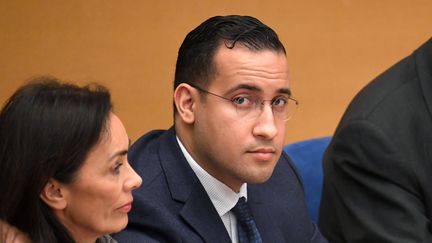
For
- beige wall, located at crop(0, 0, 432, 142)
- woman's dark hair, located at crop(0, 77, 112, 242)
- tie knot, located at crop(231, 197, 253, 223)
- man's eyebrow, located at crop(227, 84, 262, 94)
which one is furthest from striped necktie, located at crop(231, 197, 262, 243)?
beige wall, located at crop(0, 0, 432, 142)

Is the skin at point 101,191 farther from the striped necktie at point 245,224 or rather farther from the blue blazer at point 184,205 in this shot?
the striped necktie at point 245,224

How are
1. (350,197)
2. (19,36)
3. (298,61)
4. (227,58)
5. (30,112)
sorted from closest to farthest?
(30,112), (227,58), (350,197), (19,36), (298,61)

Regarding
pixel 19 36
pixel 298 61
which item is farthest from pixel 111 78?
pixel 298 61

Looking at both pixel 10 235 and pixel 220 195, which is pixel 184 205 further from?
pixel 10 235

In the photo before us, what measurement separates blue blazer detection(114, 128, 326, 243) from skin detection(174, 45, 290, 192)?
97 mm

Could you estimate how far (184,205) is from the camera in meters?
2.07

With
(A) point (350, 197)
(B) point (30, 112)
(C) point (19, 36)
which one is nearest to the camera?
(B) point (30, 112)

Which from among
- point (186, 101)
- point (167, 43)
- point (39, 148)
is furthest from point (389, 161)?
point (167, 43)

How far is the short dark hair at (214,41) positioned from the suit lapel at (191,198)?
212mm

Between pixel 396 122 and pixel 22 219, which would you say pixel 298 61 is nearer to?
pixel 396 122

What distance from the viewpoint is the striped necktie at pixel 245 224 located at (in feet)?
7.01

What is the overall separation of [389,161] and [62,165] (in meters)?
1.06

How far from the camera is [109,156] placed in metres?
1.72

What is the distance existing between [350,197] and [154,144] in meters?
0.63
